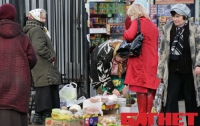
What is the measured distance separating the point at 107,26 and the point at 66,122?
9.40ft

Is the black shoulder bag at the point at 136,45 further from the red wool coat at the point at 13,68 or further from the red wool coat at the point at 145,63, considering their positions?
the red wool coat at the point at 13,68

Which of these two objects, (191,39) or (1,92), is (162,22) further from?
(1,92)

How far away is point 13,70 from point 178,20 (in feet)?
6.81

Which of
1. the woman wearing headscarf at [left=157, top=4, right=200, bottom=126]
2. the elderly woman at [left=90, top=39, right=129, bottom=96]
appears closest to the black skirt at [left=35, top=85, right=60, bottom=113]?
the elderly woman at [left=90, top=39, right=129, bottom=96]

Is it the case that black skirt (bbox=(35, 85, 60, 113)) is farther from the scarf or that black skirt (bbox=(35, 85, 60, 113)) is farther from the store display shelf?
the scarf

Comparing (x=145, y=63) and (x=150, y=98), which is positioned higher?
(x=145, y=63)

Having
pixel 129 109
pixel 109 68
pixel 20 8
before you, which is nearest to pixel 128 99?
pixel 129 109

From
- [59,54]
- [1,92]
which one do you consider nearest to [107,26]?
[59,54]

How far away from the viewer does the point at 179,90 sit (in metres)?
6.89

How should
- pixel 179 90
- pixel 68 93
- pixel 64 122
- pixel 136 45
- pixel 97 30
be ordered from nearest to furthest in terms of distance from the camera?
pixel 179 90 → pixel 64 122 → pixel 136 45 → pixel 68 93 → pixel 97 30

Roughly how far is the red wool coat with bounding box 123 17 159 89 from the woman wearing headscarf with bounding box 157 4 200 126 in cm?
91

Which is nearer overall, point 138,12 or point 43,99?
point 138,12

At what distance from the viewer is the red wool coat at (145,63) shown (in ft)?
25.7

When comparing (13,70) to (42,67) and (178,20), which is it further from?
(42,67)
